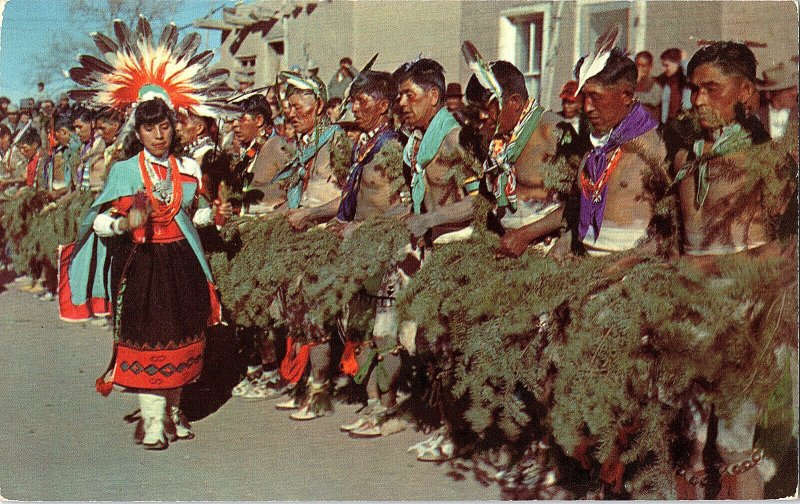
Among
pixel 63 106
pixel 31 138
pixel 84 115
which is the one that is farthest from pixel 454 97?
pixel 31 138

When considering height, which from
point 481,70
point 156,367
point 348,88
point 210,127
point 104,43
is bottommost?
point 156,367

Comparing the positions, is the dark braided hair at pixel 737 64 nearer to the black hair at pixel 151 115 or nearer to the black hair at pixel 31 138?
the black hair at pixel 151 115

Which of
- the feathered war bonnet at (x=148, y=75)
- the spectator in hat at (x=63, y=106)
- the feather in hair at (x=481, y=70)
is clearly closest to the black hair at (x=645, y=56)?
the feather in hair at (x=481, y=70)

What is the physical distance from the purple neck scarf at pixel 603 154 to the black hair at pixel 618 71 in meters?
0.15

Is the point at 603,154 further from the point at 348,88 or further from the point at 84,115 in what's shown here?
the point at 84,115

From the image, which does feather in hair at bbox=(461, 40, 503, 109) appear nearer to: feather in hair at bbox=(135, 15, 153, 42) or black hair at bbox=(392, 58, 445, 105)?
black hair at bbox=(392, 58, 445, 105)

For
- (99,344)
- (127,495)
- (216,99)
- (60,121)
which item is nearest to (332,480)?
(127,495)

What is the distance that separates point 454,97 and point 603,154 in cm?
89

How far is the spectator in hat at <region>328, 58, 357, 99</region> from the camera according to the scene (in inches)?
223

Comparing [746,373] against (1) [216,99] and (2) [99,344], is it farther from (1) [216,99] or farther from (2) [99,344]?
(2) [99,344]

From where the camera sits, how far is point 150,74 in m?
5.66

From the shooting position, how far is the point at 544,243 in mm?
5387

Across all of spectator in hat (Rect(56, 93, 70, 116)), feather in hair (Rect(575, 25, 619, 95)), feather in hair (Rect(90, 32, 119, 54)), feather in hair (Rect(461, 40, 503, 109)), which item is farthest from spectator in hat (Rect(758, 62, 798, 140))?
spectator in hat (Rect(56, 93, 70, 116))

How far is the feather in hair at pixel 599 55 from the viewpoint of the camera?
5.23 m
